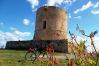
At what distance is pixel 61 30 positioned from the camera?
28.3m

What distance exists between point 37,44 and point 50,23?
4.93 m

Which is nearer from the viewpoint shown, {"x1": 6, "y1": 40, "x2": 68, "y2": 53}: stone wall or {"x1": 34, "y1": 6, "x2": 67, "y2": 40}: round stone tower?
{"x1": 6, "y1": 40, "x2": 68, "y2": 53}: stone wall

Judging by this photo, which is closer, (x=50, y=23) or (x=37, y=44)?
(x=37, y=44)

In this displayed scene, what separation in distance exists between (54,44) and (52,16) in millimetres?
5938

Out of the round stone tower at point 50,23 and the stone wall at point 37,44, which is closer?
the stone wall at point 37,44

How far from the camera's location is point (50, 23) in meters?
27.4

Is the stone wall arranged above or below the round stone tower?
below

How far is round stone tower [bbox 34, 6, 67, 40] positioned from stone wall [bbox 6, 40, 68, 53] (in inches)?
160

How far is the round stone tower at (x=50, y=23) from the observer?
27.4 meters

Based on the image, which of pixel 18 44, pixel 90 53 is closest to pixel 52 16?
pixel 18 44

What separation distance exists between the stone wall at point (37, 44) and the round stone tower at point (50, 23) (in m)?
4.05

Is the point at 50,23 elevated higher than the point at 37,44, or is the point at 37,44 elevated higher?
the point at 50,23

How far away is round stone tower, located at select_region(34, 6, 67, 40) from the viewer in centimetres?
2736

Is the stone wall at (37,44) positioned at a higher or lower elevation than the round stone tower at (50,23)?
lower
